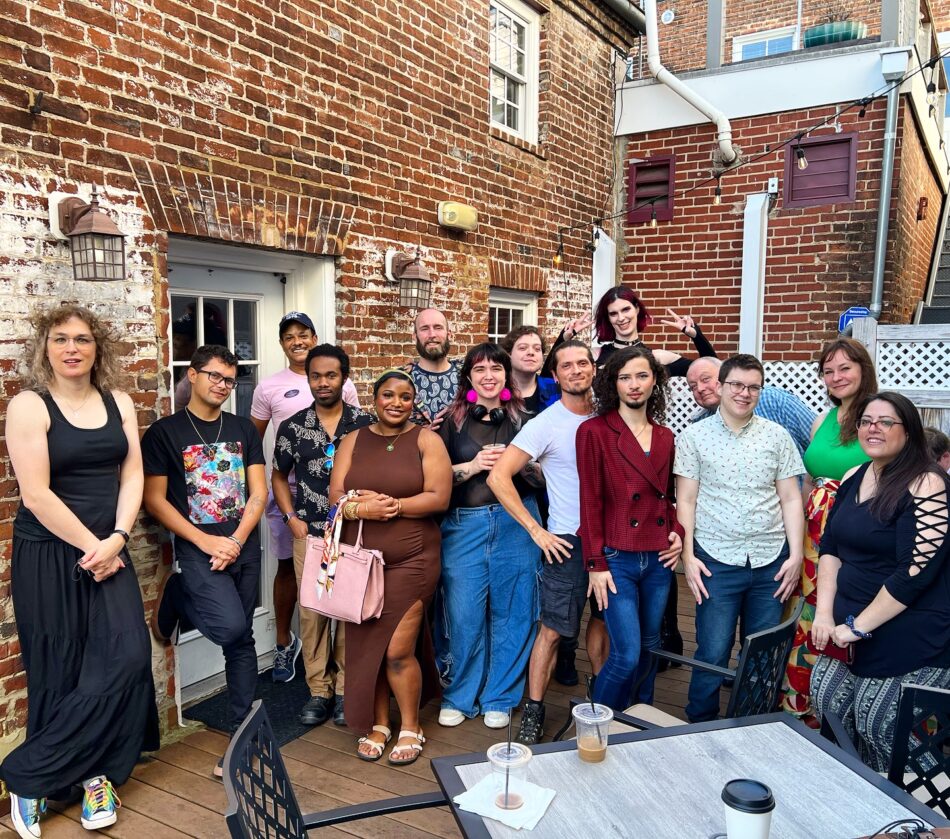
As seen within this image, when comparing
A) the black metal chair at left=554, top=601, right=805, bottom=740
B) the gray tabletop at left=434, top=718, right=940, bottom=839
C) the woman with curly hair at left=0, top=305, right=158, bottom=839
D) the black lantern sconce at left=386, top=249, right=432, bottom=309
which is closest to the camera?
the gray tabletop at left=434, top=718, right=940, bottom=839

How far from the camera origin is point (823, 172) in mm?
6711

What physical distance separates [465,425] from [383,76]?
92.7 inches

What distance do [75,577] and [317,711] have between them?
1383mm

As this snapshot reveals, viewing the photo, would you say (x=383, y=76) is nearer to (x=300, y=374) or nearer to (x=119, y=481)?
Answer: (x=300, y=374)

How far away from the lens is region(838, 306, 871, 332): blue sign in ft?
21.4

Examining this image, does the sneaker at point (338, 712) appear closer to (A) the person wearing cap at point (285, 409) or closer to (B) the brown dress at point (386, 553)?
(B) the brown dress at point (386, 553)

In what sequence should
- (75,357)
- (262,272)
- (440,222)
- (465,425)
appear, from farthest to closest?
1. (440,222)
2. (262,272)
3. (465,425)
4. (75,357)

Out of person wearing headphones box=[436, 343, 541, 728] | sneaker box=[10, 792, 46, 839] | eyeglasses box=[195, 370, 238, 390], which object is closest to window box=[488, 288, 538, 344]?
person wearing headphones box=[436, 343, 541, 728]

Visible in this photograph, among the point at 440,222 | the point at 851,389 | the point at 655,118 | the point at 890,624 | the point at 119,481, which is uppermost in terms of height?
the point at 655,118

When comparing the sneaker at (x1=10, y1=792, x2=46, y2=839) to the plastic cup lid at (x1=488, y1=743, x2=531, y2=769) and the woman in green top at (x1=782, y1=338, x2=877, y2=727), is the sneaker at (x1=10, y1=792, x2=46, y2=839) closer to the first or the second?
the plastic cup lid at (x1=488, y1=743, x2=531, y2=769)

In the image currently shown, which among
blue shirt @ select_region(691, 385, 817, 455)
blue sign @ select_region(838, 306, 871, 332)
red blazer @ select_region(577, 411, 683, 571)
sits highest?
blue sign @ select_region(838, 306, 871, 332)

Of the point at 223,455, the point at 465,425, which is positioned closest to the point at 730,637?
the point at 465,425

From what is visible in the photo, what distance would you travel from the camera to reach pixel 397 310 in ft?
15.6

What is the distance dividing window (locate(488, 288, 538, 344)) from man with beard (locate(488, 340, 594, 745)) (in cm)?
261
